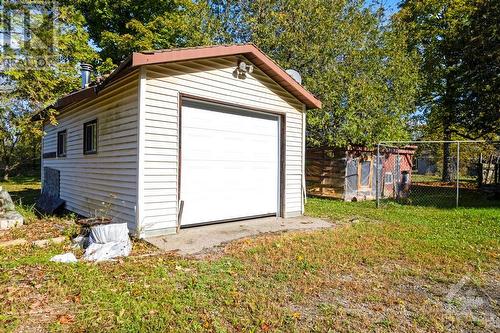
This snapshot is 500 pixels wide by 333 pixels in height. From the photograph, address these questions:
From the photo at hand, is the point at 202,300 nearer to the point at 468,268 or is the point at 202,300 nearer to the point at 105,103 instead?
the point at 468,268

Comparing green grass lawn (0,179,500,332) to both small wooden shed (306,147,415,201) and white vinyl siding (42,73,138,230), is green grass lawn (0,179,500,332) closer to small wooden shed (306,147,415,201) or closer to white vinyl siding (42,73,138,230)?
white vinyl siding (42,73,138,230)

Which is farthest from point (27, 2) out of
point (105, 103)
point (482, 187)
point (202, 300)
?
point (482, 187)

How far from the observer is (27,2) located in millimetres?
7316

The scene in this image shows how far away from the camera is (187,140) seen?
257 inches

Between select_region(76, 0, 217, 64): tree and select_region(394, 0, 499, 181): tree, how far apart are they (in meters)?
12.1

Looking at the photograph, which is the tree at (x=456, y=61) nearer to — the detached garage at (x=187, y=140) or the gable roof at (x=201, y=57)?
the gable roof at (x=201, y=57)

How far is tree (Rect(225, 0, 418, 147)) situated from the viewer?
1191 cm

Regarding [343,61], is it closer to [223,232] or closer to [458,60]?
[458,60]

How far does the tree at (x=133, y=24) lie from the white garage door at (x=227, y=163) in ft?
37.0

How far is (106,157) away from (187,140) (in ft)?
6.13

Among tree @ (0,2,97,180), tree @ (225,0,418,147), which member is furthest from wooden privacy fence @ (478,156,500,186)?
tree @ (0,2,97,180)

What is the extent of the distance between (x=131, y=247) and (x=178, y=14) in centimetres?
1781

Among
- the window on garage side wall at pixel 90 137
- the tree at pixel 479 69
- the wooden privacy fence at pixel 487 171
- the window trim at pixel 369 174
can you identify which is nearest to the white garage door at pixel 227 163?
the window on garage side wall at pixel 90 137

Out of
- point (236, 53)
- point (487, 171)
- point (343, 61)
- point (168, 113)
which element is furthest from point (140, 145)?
point (487, 171)
